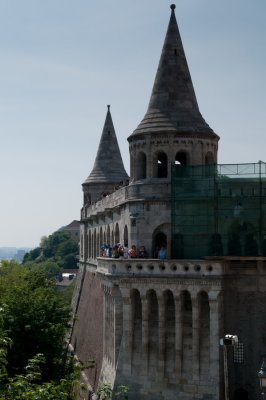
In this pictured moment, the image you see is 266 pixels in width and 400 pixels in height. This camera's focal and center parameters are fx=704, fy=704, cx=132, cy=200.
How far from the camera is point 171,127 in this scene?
1400 inches

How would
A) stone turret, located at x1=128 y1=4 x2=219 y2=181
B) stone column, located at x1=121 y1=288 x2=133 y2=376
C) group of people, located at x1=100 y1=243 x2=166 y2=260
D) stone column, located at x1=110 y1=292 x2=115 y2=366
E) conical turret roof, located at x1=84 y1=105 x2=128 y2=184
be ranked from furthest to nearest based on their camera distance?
conical turret roof, located at x1=84 y1=105 x2=128 y2=184 < stone turret, located at x1=128 y1=4 x2=219 y2=181 < stone column, located at x1=110 y1=292 x2=115 y2=366 < group of people, located at x1=100 y1=243 x2=166 y2=260 < stone column, located at x1=121 y1=288 x2=133 y2=376

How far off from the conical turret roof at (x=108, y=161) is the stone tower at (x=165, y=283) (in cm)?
1780

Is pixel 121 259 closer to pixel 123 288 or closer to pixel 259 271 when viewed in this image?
pixel 123 288

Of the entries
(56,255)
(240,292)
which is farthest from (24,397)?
(56,255)

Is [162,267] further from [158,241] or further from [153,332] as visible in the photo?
[158,241]

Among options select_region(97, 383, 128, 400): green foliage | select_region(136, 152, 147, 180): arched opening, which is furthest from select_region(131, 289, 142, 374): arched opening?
select_region(136, 152, 147, 180): arched opening

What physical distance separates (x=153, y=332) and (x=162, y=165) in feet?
33.4

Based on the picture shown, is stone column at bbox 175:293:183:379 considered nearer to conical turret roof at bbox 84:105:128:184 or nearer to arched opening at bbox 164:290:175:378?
arched opening at bbox 164:290:175:378

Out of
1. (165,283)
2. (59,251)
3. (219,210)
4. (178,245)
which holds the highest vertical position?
(219,210)

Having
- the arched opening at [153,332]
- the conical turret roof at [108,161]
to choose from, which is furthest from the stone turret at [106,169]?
the arched opening at [153,332]

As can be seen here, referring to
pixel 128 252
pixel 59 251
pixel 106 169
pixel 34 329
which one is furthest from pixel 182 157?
pixel 59 251

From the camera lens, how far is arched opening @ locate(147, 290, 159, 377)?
32.4 meters

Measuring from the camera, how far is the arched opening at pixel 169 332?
105 feet

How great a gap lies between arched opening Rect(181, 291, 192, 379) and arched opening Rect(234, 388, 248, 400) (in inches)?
100
